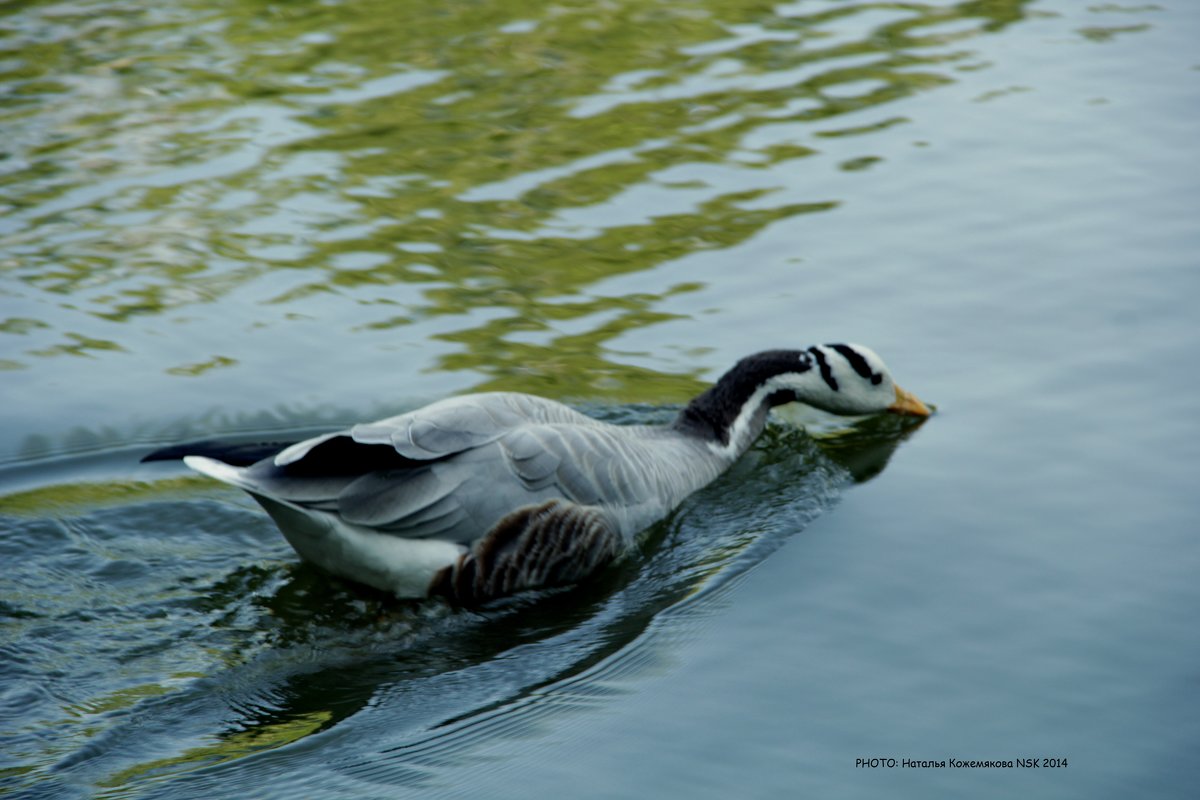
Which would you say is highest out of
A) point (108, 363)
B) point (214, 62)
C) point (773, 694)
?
point (214, 62)

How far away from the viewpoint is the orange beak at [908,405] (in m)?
8.20

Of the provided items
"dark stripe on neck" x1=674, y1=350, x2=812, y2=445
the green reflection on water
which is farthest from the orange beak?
the green reflection on water

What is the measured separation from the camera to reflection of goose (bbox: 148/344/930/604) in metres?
6.57

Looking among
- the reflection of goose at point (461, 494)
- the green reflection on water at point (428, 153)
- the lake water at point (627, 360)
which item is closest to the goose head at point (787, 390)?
the lake water at point (627, 360)

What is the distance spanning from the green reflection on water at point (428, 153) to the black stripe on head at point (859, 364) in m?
1.03

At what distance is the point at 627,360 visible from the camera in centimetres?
884

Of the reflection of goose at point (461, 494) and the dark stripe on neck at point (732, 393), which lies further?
the dark stripe on neck at point (732, 393)

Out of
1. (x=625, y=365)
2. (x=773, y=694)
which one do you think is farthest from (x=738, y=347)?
(x=773, y=694)

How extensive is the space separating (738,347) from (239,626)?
12.0ft

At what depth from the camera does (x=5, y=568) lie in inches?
269

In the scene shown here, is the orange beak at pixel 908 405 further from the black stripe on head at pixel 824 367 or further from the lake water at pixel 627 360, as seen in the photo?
the black stripe on head at pixel 824 367

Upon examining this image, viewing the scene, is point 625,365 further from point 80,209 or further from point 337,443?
point 80,209

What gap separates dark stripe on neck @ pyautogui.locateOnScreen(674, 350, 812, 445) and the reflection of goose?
28.0 inches

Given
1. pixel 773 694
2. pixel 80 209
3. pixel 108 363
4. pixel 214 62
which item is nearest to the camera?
pixel 773 694
